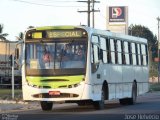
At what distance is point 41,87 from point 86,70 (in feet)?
6.08

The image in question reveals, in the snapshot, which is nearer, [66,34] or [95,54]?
[66,34]

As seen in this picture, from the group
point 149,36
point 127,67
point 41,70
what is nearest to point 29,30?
point 41,70

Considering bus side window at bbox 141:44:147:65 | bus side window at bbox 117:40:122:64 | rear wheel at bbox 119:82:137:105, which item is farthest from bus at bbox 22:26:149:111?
bus side window at bbox 141:44:147:65

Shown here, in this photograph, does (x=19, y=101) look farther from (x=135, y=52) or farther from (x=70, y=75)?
(x=70, y=75)

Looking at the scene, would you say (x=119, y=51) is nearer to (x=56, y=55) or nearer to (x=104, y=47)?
(x=104, y=47)

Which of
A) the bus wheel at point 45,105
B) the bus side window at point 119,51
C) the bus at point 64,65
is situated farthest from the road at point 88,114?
the bus side window at point 119,51

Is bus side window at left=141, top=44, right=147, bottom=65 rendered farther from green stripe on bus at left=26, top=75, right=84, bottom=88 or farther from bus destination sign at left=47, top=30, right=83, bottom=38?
green stripe on bus at left=26, top=75, right=84, bottom=88

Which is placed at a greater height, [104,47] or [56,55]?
[104,47]

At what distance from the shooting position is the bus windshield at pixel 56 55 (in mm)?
24859

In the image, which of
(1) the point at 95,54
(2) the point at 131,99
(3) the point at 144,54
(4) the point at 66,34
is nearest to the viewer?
(4) the point at 66,34

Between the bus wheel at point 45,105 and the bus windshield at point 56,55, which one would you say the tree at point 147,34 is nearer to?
the bus wheel at point 45,105

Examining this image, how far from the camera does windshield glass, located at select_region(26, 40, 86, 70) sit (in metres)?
24.9

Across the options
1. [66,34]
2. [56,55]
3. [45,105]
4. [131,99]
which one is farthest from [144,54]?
[56,55]

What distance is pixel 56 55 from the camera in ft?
81.9
